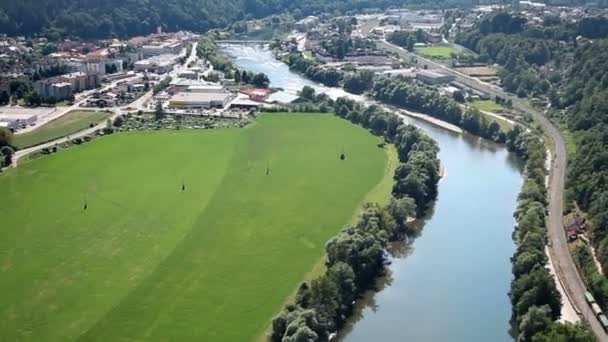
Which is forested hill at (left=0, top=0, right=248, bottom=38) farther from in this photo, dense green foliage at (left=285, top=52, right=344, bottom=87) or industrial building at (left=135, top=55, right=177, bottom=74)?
dense green foliage at (left=285, top=52, right=344, bottom=87)

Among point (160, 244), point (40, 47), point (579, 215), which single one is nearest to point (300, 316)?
point (160, 244)

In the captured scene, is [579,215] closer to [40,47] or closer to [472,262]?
[472,262]

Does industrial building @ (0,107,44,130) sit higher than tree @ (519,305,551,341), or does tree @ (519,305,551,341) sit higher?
tree @ (519,305,551,341)

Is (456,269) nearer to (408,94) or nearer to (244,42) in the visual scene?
(408,94)

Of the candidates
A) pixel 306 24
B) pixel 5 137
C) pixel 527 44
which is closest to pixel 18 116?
pixel 5 137

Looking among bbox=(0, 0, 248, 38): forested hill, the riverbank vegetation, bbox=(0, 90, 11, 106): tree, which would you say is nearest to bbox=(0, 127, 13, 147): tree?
bbox=(0, 90, 11, 106): tree

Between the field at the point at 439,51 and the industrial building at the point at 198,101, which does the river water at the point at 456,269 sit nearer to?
the industrial building at the point at 198,101
